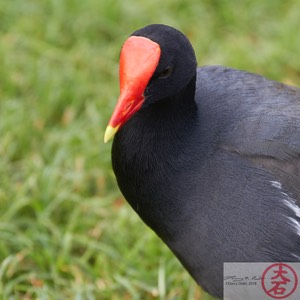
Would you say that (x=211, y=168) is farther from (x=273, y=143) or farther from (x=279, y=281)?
(x=279, y=281)

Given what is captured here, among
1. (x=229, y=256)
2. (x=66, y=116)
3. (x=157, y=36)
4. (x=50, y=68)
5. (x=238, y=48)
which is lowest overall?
(x=229, y=256)

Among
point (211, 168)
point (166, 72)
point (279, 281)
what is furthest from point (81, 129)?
point (279, 281)

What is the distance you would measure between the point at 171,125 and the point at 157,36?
51cm

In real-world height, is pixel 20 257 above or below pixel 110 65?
→ below

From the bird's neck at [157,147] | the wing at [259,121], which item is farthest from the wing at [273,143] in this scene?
the bird's neck at [157,147]

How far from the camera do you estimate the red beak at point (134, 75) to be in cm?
363

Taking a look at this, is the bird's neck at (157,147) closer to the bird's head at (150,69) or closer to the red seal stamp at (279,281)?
the bird's head at (150,69)

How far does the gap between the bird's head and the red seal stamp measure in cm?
105

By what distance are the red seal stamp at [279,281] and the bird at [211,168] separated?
78 millimetres

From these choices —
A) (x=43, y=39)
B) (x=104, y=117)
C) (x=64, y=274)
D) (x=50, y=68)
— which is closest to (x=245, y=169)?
(x=64, y=274)

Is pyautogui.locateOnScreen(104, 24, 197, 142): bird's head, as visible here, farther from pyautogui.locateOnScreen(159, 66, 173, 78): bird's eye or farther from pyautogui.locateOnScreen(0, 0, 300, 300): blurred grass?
pyautogui.locateOnScreen(0, 0, 300, 300): blurred grass

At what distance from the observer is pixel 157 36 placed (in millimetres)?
3725

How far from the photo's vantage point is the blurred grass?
15.5 feet

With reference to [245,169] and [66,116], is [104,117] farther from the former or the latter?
[245,169]
